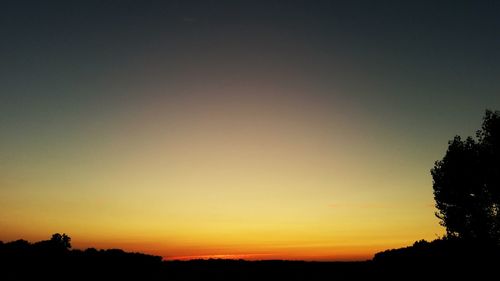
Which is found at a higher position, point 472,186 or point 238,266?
point 472,186

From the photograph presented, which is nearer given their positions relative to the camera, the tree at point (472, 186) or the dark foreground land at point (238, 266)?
the dark foreground land at point (238, 266)

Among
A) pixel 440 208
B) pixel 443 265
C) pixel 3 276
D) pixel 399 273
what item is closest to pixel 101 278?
pixel 3 276

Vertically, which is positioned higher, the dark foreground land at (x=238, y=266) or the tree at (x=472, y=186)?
the tree at (x=472, y=186)

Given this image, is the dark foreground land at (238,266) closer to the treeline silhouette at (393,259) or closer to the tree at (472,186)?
the treeline silhouette at (393,259)

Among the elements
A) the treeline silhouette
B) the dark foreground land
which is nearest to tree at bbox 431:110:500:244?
the treeline silhouette

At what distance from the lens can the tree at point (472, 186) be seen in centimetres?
5094

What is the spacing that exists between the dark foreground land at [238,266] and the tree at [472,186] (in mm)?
11970

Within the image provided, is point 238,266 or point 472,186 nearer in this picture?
point 238,266

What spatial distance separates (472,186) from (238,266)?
3277 cm

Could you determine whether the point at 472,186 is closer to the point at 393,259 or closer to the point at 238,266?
the point at 393,259

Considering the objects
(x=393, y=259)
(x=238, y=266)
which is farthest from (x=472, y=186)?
(x=238, y=266)

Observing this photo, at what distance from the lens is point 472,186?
5309 centimetres

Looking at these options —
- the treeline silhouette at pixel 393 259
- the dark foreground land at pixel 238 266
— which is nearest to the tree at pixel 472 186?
the treeline silhouette at pixel 393 259

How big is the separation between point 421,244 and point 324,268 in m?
12.5
